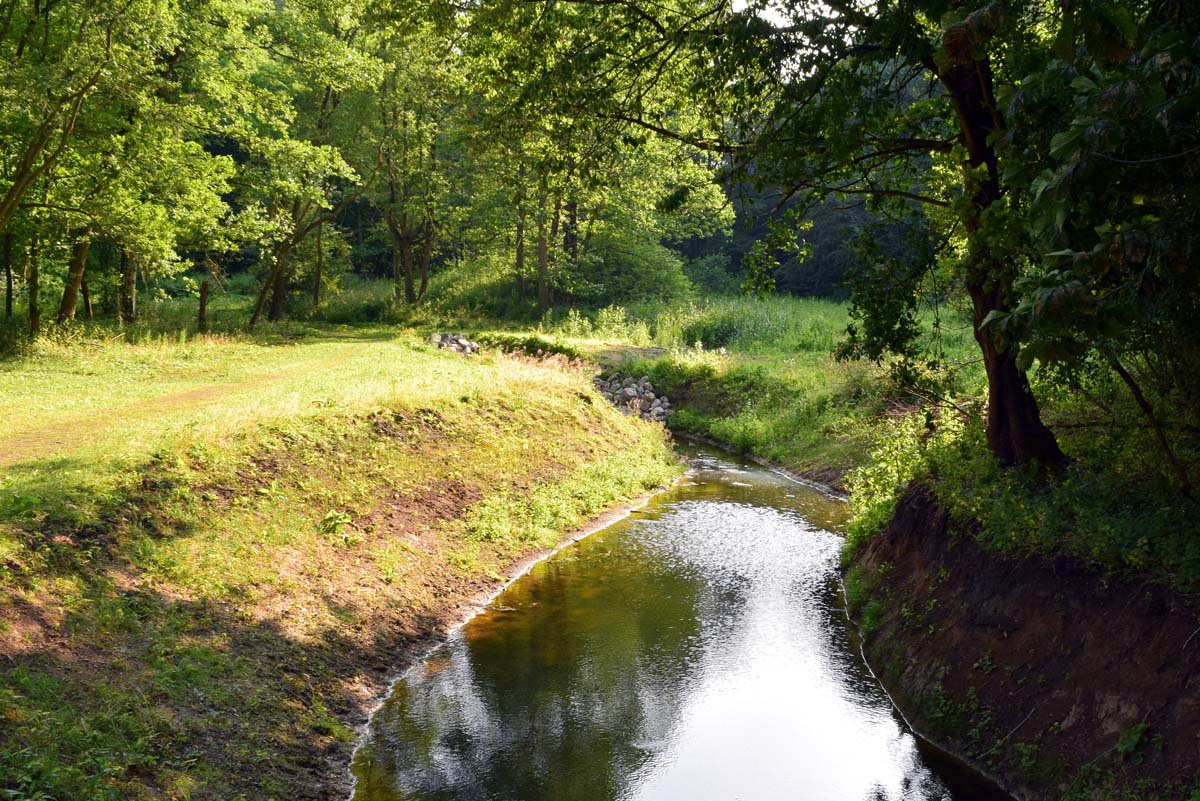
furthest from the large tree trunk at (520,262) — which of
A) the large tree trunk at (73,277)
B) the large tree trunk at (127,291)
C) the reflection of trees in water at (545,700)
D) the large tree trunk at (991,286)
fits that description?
the large tree trunk at (991,286)

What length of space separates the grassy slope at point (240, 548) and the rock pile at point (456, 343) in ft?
33.9

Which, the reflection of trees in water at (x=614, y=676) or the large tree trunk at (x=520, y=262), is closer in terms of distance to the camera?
the reflection of trees in water at (x=614, y=676)

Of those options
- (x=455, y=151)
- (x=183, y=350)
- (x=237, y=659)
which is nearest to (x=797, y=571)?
(x=237, y=659)

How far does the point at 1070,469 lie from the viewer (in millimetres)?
10211

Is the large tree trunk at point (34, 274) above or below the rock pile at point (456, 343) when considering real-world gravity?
above

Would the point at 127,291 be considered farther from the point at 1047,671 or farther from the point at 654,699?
the point at 1047,671

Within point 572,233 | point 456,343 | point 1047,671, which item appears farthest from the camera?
point 572,233

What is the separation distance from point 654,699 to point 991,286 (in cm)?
568

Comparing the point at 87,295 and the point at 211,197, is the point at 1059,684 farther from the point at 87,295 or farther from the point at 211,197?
the point at 87,295

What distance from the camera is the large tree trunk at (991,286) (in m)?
9.05

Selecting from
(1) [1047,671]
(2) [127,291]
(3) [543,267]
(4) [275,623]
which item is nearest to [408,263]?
(3) [543,267]

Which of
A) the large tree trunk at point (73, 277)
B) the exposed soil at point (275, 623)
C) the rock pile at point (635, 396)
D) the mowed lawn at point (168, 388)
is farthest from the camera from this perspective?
the rock pile at point (635, 396)

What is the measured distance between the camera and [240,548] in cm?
1119

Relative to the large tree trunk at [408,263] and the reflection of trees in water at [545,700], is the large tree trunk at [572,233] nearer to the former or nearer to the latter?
the large tree trunk at [408,263]
